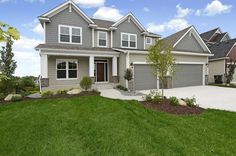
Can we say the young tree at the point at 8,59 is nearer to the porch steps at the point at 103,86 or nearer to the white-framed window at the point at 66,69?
the white-framed window at the point at 66,69

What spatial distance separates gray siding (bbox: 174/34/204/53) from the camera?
69.0ft

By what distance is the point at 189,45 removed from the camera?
2153 cm

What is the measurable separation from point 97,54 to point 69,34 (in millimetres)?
3664

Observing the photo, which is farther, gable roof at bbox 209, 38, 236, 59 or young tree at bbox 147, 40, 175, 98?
gable roof at bbox 209, 38, 236, 59

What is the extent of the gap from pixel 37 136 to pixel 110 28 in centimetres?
1575

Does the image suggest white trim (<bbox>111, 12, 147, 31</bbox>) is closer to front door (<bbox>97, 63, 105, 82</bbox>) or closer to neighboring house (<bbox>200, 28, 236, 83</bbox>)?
front door (<bbox>97, 63, 105, 82</bbox>)

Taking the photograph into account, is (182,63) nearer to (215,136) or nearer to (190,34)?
(190,34)

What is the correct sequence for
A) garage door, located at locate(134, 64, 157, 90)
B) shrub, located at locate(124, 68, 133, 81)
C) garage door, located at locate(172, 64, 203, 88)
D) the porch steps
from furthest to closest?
garage door, located at locate(172, 64, 203, 88), the porch steps, garage door, located at locate(134, 64, 157, 90), shrub, located at locate(124, 68, 133, 81)

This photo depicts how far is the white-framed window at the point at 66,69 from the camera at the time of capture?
1661 cm

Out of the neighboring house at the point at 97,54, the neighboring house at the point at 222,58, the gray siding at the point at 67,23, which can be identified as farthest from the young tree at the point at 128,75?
the neighboring house at the point at 222,58

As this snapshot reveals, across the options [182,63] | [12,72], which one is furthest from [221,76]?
[12,72]

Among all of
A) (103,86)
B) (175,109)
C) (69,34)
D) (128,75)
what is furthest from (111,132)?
(69,34)

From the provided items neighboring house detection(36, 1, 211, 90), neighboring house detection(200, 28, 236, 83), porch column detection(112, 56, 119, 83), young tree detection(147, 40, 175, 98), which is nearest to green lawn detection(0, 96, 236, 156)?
young tree detection(147, 40, 175, 98)

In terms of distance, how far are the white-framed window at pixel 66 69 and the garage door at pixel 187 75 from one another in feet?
32.8
